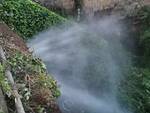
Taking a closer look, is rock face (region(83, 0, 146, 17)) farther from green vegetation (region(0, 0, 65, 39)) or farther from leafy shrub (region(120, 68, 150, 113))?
leafy shrub (region(120, 68, 150, 113))

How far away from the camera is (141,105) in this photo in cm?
904

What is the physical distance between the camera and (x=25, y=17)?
9.33m

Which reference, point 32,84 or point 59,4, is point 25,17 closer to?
point 59,4

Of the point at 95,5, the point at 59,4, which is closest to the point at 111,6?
the point at 95,5

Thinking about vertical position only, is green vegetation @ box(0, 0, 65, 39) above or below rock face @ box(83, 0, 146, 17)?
above

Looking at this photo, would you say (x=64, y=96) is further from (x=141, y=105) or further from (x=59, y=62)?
(x=141, y=105)

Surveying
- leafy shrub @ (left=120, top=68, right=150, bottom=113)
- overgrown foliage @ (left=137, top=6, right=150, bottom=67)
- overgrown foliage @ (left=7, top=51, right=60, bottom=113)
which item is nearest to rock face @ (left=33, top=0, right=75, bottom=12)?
overgrown foliage @ (left=137, top=6, right=150, bottom=67)

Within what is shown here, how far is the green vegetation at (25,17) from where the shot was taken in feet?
29.3

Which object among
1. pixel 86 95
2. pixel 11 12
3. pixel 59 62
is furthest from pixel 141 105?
pixel 11 12

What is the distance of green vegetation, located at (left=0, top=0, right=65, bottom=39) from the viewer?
895 cm

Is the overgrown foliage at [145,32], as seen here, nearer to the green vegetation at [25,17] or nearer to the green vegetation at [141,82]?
the green vegetation at [141,82]

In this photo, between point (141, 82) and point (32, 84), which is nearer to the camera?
point (32, 84)

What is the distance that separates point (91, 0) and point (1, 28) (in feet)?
16.1

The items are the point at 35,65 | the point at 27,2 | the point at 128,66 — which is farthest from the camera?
the point at 128,66
